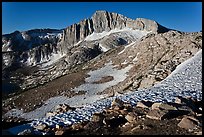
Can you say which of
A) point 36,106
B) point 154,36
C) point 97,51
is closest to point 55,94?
point 36,106

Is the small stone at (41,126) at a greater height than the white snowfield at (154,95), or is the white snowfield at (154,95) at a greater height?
the white snowfield at (154,95)

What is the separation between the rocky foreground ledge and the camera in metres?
15.5

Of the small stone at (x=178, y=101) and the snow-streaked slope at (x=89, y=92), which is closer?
the small stone at (x=178, y=101)

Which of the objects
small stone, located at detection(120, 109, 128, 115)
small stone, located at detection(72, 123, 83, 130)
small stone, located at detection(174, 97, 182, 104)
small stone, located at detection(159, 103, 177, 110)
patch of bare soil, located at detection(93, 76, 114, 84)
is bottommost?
small stone, located at detection(72, 123, 83, 130)

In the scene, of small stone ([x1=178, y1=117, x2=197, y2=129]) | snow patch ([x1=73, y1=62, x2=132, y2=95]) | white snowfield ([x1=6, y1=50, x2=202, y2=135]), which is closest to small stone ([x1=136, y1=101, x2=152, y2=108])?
white snowfield ([x1=6, y1=50, x2=202, y2=135])

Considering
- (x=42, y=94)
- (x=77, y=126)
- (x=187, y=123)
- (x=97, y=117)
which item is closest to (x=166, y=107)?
(x=187, y=123)

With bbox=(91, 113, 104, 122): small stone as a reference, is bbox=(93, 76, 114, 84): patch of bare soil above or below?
above

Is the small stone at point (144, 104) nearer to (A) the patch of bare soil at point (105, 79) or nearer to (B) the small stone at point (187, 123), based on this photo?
(B) the small stone at point (187, 123)

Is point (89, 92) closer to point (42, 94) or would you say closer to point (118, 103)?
point (42, 94)

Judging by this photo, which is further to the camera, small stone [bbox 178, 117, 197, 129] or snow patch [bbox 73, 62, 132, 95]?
snow patch [bbox 73, 62, 132, 95]

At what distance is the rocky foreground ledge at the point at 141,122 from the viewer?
1547cm

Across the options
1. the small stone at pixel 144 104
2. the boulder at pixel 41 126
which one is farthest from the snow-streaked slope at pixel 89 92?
the boulder at pixel 41 126

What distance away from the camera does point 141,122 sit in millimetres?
16609

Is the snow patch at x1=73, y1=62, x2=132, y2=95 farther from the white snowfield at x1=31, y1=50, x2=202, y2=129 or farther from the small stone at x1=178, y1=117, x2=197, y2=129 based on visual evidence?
the small stone at x1=178, y1=117, x2=197, y2=129
